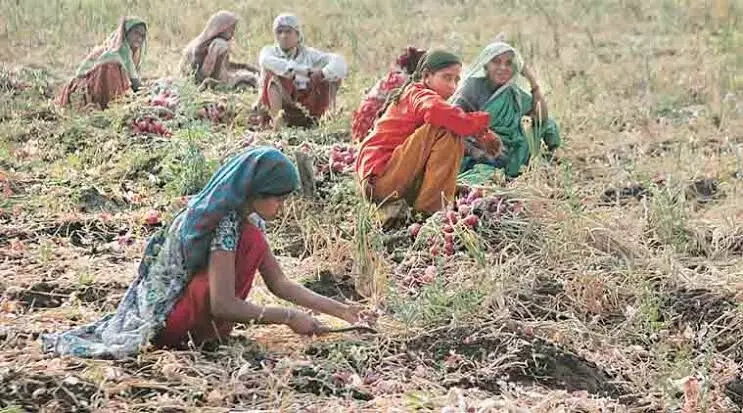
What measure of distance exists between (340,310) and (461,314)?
0.41m

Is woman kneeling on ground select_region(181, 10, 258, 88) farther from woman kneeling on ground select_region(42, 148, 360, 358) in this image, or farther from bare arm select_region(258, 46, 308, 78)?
woman kneeling on ground select_region(42, 148, 360, 358)

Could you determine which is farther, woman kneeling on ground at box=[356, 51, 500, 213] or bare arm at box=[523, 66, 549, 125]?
bare arm at box=[523, 66, 549, 125]

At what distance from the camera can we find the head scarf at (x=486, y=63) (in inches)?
240

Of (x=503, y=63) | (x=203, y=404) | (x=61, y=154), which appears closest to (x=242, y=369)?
(x=203, y=404)

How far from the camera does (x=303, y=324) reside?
375cm

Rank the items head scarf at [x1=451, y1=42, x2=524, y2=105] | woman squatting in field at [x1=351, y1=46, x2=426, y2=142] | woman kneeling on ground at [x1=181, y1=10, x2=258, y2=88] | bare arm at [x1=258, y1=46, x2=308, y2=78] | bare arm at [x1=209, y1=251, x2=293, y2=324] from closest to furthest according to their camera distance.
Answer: bare arm at [x1=209, y1=251, x2=293, y2=324] → head scarf at [x1=451, y1=42, x2=524, y2=105] → woman squatting in field at [x1=351, y1=46, x2=426, y2=142] → bare arm at [x1=258, y1=46, x2=308, y2=78] → woman kneeling on ground at [x1=181, y1=10, x2=258, y2=88]

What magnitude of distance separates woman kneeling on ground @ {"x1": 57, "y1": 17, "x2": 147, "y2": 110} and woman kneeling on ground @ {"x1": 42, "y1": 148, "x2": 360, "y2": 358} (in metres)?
4.28

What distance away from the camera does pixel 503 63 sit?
6.15 meters

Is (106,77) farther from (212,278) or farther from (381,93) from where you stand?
(212,278)

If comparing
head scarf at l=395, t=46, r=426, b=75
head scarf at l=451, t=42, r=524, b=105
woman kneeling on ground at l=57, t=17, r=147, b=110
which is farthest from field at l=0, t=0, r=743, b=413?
head scarf at l=395, t=46, r=426, b=75

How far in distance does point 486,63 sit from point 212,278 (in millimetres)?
2881

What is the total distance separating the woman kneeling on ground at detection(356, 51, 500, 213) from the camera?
539 centimetres

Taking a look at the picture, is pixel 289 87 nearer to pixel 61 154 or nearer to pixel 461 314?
pixel 61 154

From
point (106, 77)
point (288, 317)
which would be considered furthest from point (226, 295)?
point (106, 77)
